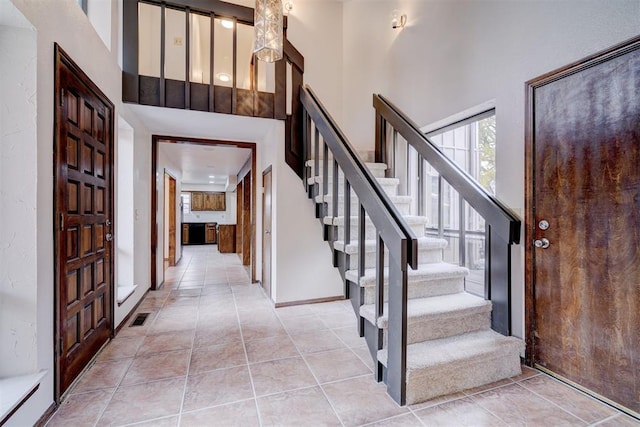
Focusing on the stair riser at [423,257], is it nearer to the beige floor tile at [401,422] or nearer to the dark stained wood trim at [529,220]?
the dark stained wood trim at [529,220]

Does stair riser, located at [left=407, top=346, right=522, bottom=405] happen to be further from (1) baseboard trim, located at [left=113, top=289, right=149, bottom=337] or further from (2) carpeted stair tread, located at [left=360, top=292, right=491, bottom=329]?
(1) baseboard trim, located at [left=113, top=289, right=149, bottom=337]

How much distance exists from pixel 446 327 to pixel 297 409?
1.09 meters

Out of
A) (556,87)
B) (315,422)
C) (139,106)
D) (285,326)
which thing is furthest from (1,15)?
(556,87)

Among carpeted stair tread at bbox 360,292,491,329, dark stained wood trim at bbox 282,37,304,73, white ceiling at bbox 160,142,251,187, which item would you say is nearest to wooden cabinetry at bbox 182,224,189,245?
white ceiling at bbox 160,142,251,187

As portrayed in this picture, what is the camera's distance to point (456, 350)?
1871 millimetres

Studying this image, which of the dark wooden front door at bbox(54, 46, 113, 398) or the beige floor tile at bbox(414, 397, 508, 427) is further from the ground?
the dark wooden front door at bbox(54, 46, 113, 398)

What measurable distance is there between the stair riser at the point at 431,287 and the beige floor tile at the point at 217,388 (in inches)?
38.7

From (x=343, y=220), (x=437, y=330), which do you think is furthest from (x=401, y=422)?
(x=343, y=220)

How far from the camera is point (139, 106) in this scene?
304cm

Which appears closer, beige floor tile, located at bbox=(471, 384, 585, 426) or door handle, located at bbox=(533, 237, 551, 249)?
beige floor tile, located at bbox=(471, 384, 585, 426)

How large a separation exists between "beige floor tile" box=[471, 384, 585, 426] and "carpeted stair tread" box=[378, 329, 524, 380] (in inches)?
7.8

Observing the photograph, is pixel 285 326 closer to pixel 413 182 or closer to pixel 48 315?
pixel 48 315

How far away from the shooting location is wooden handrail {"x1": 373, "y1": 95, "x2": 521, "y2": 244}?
1.97 meters

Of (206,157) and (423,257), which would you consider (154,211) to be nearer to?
(206,157)
